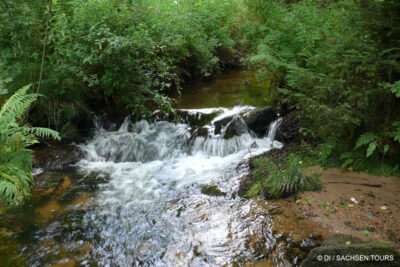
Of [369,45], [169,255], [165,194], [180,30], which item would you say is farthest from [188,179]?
[180,30]

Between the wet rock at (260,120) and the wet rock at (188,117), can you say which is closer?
the wet rock at (260,120)

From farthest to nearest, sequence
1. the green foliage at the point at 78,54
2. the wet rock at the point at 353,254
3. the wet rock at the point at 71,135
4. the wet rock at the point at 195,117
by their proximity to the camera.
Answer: the wet rock at the point at 195,117
the wet rock at the point at 71,135
the green foliage at the point at 78,54
the wet rock at the point at 353,254

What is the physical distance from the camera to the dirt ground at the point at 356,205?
3908 mm

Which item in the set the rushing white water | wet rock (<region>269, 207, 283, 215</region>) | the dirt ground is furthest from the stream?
the dirt ground

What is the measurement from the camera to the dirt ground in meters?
3.91

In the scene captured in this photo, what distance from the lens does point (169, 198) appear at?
5.78 m

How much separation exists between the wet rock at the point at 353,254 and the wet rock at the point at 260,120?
4.87 meters

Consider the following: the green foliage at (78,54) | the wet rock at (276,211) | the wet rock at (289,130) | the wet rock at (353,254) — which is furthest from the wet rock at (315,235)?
the green foliage at (78,54)

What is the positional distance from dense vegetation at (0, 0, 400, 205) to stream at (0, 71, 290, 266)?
0.83 meters

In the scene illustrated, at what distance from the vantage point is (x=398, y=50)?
4.27m

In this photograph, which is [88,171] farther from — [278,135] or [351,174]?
[351,174]

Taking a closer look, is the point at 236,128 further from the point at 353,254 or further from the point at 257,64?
the point at 353,254

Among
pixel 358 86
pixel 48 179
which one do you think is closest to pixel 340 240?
pixel 358 86

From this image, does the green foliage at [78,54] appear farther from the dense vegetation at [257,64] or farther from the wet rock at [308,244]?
the wet rock at [308,244]
